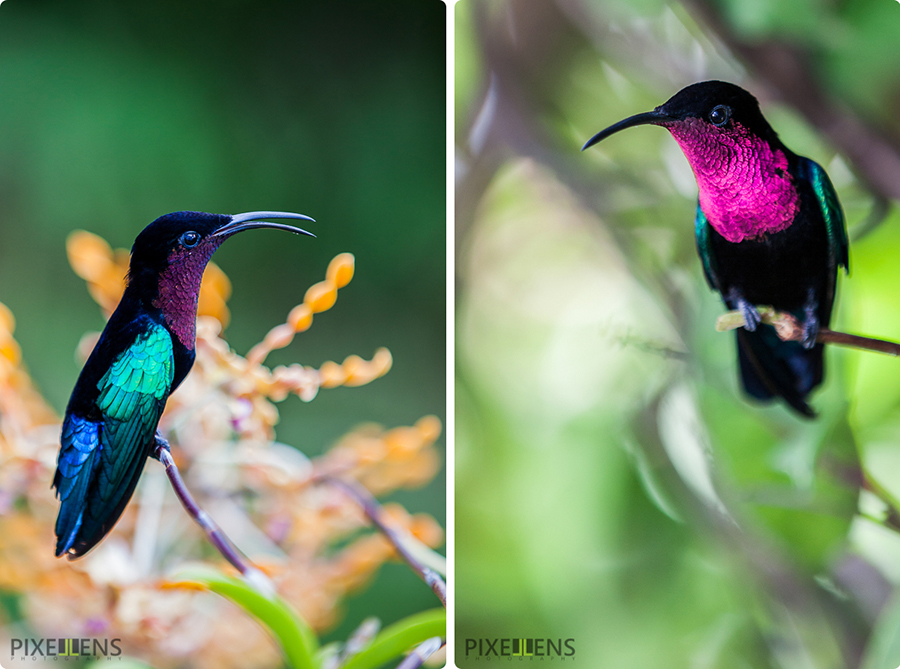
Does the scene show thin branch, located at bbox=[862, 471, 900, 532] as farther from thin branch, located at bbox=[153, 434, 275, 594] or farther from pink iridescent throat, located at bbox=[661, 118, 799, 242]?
thin branch, located at bbox=[153, 434, 275, 594]

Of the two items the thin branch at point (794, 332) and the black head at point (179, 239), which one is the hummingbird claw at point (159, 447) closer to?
the black head at point (179, 239)

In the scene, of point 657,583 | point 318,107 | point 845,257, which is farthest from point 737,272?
point 318,107

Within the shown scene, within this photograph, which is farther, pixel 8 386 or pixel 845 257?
pixel 845 257

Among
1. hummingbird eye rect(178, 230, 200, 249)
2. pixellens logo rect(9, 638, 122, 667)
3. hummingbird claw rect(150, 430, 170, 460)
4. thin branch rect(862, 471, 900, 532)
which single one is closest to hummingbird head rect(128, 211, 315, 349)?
hummingbird eye rect(178, 230, 200, 249)

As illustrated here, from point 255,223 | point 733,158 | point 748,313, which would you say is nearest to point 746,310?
point 748,313

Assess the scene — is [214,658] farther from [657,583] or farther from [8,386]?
[657,583]
